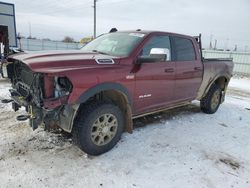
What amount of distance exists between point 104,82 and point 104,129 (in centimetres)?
73

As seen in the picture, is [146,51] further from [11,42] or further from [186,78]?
[11,42]

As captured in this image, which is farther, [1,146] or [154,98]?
[154,98]

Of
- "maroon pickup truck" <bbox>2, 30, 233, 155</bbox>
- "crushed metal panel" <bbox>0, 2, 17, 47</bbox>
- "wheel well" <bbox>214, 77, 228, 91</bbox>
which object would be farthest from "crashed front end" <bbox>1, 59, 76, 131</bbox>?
"crushed metal panel" <bbox>0, 2, 17, 47</bbox>

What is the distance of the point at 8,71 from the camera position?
3.79 m

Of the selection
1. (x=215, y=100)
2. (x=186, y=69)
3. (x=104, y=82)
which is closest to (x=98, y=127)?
(x=104, y=82)

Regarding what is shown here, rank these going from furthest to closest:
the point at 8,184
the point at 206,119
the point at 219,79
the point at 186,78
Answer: the point at 219,79 < the point at 206,119 < the point at 186,78 < the point at 8,184

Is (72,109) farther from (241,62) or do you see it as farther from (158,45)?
(241,62)

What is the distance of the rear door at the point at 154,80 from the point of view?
3.87 meters

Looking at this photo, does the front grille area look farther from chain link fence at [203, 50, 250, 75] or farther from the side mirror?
chain link fence at [203, 50, 250, 75]

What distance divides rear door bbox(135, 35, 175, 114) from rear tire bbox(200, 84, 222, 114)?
1.65m

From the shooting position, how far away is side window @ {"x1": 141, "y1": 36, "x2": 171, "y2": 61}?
13.0 feet

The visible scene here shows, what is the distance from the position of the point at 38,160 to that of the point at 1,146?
770 millimetres

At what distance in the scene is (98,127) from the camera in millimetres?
3428

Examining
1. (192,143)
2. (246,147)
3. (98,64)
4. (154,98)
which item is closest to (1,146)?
(98,64)
